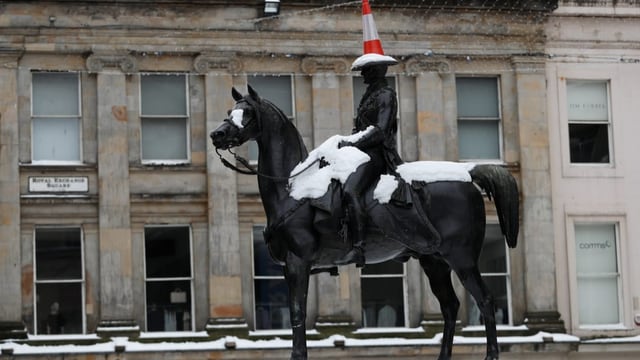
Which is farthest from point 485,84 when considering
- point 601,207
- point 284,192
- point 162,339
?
point 284,192

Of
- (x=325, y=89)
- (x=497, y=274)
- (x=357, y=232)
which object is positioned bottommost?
(x=497, y=274)

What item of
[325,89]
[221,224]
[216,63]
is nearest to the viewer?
[221,224]

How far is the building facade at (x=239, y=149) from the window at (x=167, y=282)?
0.16ft

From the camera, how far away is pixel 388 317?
3466 cm

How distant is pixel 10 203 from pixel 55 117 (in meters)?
2.33

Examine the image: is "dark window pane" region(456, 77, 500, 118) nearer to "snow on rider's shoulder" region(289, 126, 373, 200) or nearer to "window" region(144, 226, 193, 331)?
"window" region(144, 226, 193, 331)

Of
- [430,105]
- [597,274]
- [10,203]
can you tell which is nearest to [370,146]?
[10,203]

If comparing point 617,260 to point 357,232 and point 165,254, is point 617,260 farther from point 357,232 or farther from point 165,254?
point 357,232

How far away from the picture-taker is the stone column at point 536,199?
34844 mm

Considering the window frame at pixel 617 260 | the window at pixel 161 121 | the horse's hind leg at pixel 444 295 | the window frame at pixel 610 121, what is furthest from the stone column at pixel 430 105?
the horse's hind leg at pixel 444 295

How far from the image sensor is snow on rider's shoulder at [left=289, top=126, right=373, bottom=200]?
1569 cm

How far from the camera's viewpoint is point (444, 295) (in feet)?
53.2

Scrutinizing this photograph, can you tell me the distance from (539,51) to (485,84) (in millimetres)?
1590

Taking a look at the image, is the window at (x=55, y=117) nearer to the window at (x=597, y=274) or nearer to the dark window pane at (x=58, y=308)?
the dark window pane at (x=58, y=308)
